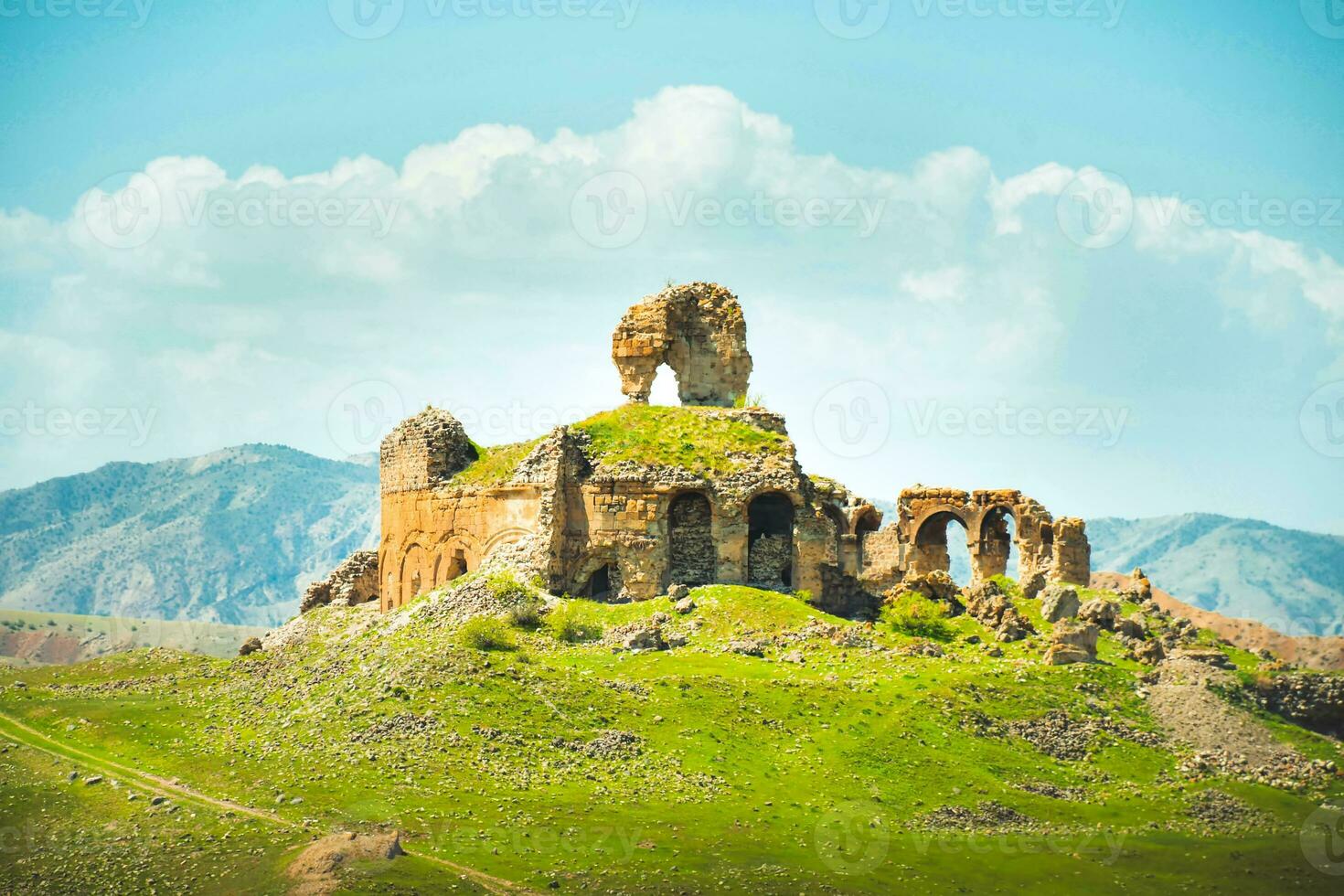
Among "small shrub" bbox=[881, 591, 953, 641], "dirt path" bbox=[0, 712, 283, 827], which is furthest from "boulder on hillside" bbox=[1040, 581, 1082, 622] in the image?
"dirt path" bbox=[0, 712, 283, 827]

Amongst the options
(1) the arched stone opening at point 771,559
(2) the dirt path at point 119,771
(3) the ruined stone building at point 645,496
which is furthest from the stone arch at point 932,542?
(2) the dirt path at point 119,771

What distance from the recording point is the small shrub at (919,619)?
35469 millimetres

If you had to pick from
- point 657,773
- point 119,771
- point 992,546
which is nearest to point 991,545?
point 992,546

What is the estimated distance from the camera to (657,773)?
1023 inches

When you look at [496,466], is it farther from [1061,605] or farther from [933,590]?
[1061,605]

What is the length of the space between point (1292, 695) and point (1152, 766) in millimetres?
5209

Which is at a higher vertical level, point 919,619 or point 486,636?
point 919,619

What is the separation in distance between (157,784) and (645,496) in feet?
51.8

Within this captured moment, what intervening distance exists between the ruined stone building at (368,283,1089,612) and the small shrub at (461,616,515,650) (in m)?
4.04

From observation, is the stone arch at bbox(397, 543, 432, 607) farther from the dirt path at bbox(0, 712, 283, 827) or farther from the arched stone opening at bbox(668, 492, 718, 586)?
the dirt path at bbox(0, 712, 283, 827)

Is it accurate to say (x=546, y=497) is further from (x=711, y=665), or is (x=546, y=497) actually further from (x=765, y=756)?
(x=765, y=756)

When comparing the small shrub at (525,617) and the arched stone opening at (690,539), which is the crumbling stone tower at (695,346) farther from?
the small shrub at (525,617)

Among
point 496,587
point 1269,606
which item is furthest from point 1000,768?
point 1269,606

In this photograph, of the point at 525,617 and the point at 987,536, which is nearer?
the point at 525,617
